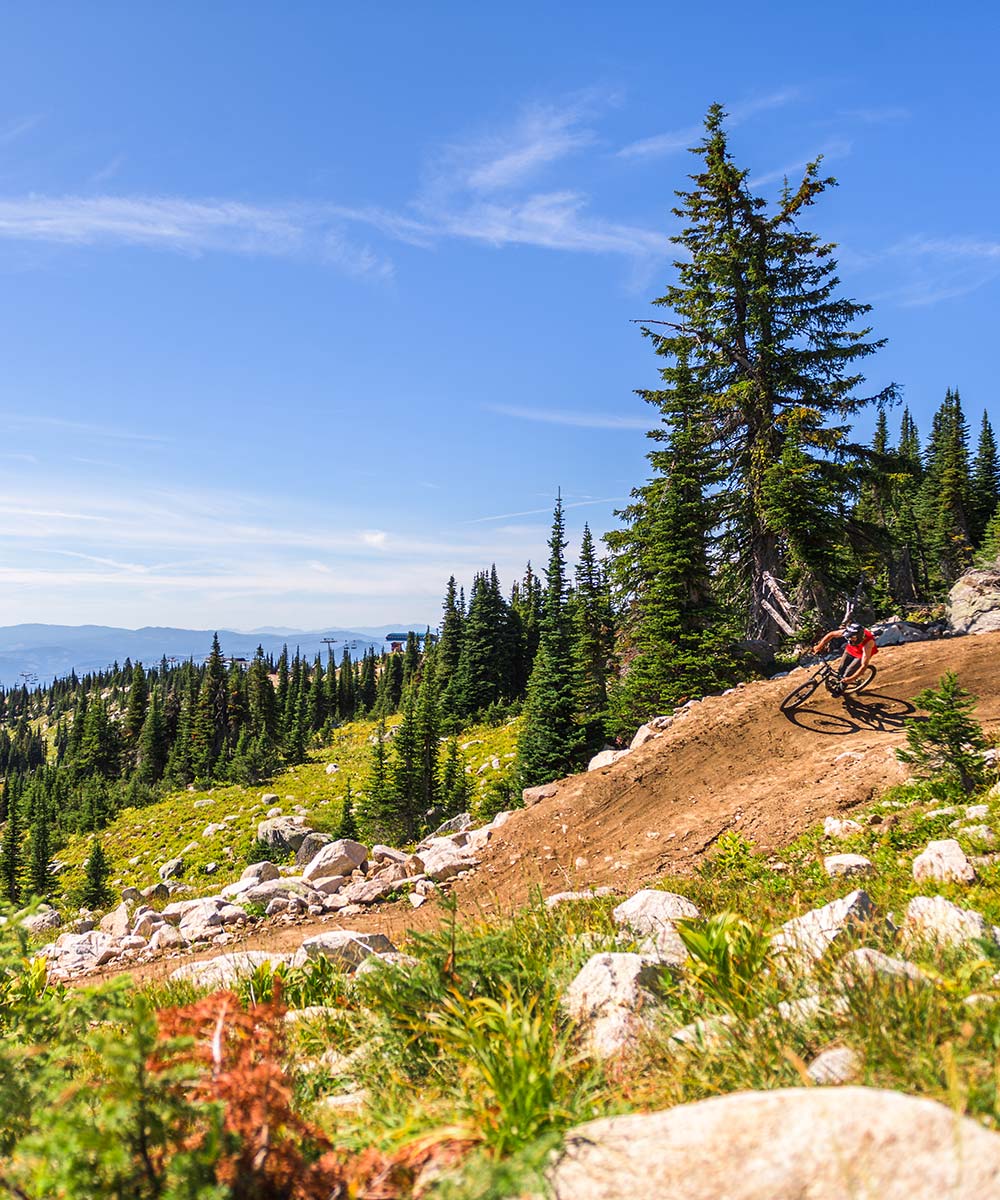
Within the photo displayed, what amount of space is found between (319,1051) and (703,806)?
982 centimetres

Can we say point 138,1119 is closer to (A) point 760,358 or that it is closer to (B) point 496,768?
(A) point 760,358

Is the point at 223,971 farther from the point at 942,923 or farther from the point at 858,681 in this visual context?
the point at 858,681

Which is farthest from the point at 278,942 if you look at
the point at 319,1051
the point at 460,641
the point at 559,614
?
the point at 460,641

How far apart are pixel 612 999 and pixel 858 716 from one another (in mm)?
12994

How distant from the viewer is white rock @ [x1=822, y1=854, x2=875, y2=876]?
23.3 feet

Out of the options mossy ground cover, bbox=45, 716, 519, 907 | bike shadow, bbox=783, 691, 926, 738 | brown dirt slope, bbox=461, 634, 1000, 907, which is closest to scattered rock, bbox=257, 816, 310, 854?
mossy ground cover, bbox=45, 716, 519, 907

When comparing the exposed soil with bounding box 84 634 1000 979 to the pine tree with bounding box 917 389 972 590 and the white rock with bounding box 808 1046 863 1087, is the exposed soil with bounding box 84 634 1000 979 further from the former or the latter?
the pine tree with bounding box 917 389 972 590

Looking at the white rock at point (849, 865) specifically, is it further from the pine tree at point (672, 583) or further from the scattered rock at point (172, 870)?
the scattered rock at point (172, 870)

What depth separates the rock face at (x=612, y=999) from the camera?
3.58m

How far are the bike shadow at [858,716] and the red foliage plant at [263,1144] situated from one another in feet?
45.7

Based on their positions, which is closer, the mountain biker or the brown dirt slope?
the brown dirt slope

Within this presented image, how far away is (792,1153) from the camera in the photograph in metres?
2.05

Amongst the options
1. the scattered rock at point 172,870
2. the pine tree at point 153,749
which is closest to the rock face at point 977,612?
the scattered rock at point 172,870

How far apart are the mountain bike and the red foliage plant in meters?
14.2
